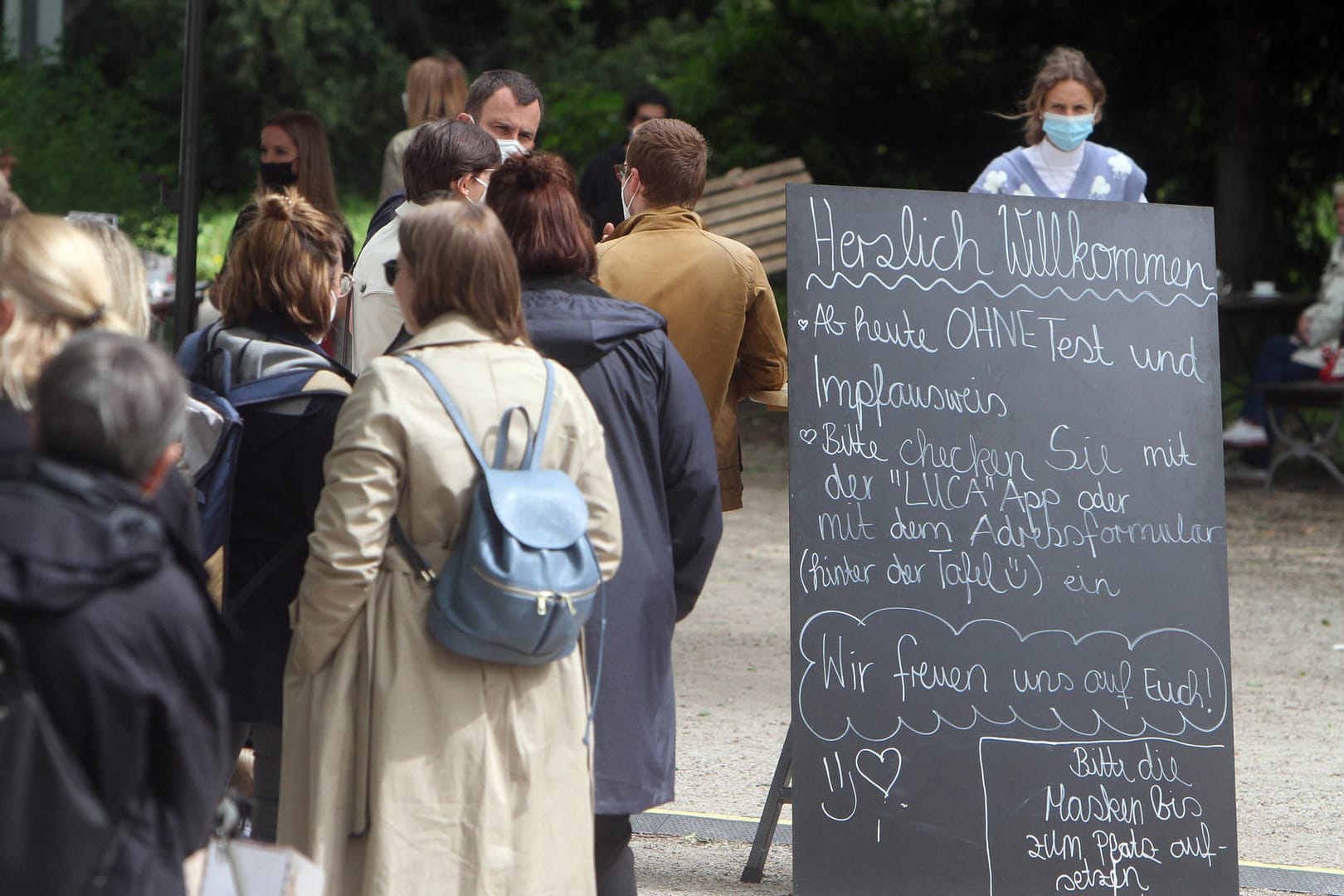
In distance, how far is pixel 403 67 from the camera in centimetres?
2755

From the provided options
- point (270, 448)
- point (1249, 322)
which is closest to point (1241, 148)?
point (1249, 322)

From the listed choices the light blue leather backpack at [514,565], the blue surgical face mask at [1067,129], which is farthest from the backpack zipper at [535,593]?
the blue surgical face mask at [1067,129]

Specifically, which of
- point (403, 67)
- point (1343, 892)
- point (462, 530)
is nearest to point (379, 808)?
point (462, 530)

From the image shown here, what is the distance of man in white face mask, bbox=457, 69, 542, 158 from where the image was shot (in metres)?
5.02

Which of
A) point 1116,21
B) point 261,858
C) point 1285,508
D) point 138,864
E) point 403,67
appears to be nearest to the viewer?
point 138,864

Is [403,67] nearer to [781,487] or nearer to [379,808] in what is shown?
[781,487]

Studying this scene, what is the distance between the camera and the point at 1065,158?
5680 mm

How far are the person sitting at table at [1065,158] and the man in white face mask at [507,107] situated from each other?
1.50 metres

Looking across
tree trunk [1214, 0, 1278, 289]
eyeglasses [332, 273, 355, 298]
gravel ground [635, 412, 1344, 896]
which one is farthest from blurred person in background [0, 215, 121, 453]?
tree trunk [1214, 0, 1278, 289]

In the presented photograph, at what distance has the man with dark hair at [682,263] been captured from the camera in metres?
4.07

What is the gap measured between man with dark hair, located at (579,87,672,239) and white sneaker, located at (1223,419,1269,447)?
4921mm

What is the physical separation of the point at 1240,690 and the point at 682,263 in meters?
3.48

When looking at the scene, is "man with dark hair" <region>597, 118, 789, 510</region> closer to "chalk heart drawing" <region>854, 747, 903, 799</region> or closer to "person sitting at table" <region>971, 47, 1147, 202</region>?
"chalk heart drawing" <region>854, 747, 903, 799</region>

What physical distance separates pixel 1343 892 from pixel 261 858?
2970 mm
